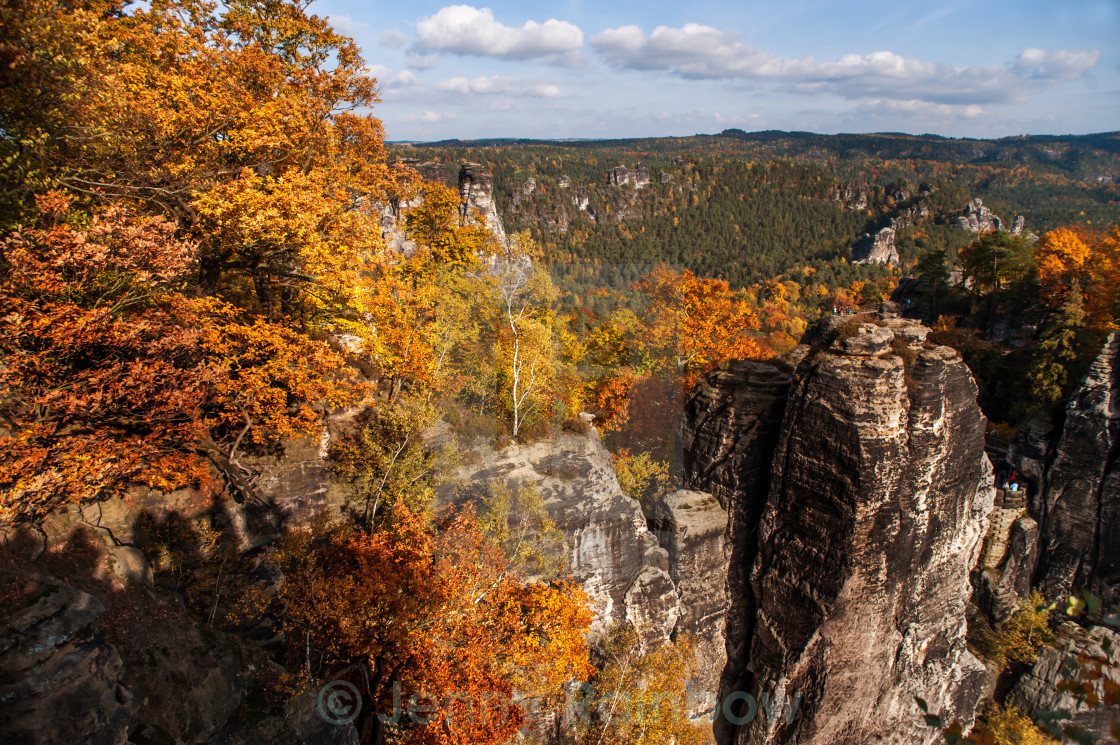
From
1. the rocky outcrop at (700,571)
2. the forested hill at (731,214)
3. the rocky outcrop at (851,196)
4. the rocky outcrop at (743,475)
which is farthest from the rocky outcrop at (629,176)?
the rocky outcrop at (700,571)

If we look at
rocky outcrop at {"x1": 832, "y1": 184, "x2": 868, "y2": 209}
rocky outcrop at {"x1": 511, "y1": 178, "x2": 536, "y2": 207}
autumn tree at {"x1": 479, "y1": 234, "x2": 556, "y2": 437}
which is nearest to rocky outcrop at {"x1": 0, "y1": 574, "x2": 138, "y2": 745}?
autumn tree at {"x1": 479, "y1": 234, "x2": 556, "y2": 437}

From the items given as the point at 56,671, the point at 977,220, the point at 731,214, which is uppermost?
the point at 731,214

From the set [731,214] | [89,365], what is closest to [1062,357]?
[89,365]

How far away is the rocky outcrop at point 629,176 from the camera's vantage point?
14862 cm

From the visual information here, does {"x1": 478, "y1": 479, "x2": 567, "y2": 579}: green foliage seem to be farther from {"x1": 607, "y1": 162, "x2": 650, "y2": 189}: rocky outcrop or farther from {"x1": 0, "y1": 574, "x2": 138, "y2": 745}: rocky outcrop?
{"x1": 607, "y1": 162, "x2": 650, "y2": 189}: rocky outcrop

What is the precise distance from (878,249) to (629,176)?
69.0m

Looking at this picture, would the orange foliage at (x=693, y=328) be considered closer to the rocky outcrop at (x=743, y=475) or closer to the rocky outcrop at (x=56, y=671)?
the rocky outcrop at (x=743, y=475)

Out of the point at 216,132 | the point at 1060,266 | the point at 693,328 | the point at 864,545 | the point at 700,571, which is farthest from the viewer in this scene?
the point at 1060,266

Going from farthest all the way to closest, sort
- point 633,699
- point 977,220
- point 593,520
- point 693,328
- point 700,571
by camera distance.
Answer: point 977,220 → point 693,328 → point 700,571 → point 593,520 → point 633,699

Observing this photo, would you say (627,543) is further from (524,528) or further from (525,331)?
(525,331)

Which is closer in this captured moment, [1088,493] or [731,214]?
[1088,493]

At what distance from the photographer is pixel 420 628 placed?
606 inches

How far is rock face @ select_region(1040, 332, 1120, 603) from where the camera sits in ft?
85.5

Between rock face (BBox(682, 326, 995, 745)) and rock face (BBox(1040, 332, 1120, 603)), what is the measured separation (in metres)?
10.6
